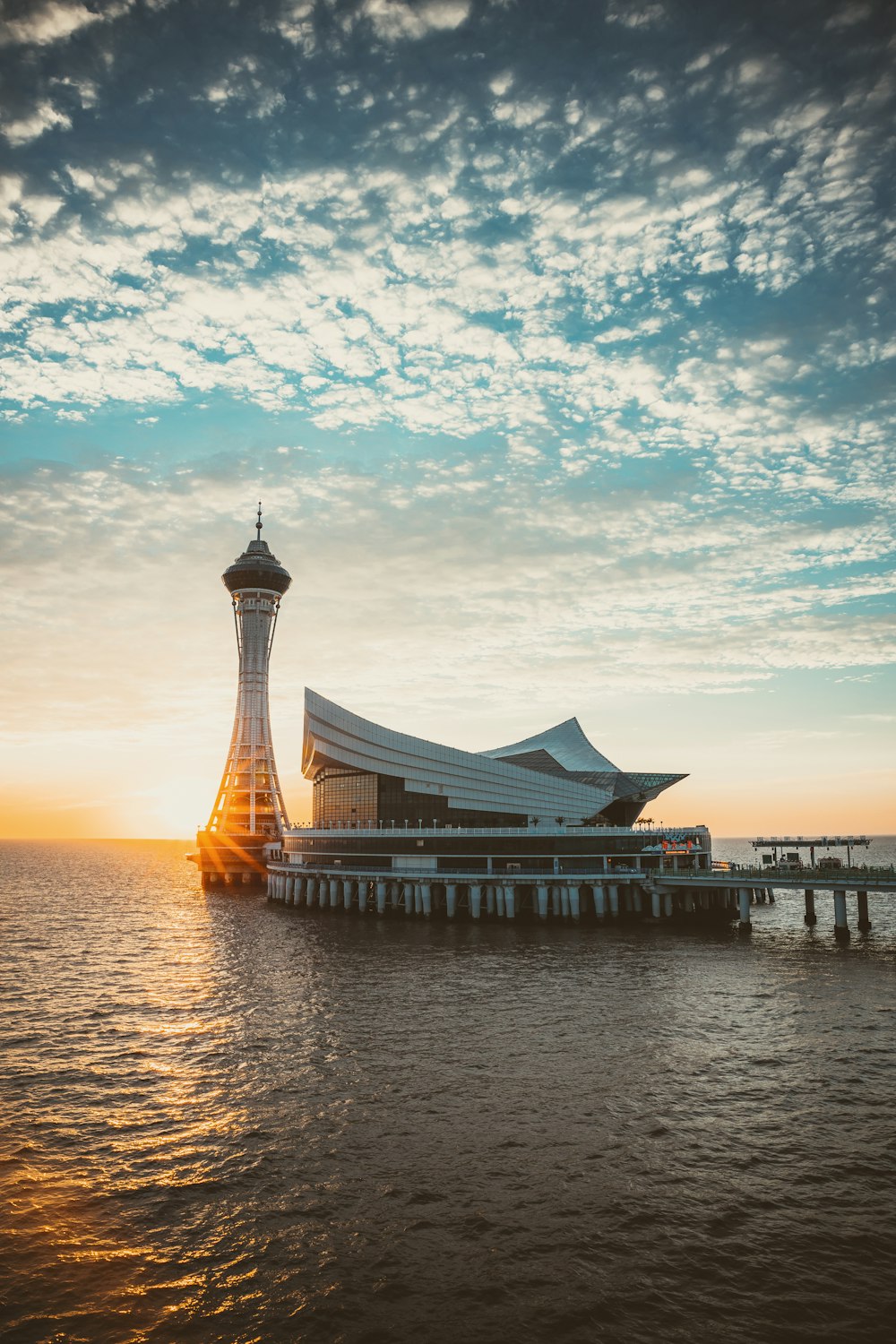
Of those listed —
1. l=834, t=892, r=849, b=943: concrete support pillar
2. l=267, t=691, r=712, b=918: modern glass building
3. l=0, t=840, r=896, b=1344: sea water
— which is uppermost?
l=267, t=691, r=712, b=918: modern glass building

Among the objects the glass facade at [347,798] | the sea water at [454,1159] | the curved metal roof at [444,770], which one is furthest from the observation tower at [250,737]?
the sea water at [454,1159]

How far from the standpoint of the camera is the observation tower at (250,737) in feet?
447

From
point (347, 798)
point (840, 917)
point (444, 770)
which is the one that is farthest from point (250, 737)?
point (840, 917)

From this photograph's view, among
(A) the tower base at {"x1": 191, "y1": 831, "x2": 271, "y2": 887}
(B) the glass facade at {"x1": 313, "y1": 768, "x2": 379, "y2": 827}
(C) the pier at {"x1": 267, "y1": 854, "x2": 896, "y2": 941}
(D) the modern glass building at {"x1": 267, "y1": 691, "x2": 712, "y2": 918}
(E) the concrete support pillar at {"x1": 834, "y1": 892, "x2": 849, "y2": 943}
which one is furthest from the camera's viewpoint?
(A) the tower base at {"x1": 191, "y1": 831, "x2": 271, "y2": 887}

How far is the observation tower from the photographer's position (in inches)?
5369

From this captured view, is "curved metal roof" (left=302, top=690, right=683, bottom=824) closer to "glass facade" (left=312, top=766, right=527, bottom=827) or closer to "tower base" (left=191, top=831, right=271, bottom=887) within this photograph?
"glass facade" (left=312, top=766, right=527, bottom=827)

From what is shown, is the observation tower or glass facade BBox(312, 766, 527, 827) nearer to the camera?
glass facade BBox(312, 766, 527, 827)

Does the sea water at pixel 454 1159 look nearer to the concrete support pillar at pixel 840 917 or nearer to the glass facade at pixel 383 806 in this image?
the concrete support pillar at pixel 840 917

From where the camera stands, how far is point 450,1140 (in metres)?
24.3

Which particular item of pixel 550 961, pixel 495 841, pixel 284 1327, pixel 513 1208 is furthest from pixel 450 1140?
pixel 495 841

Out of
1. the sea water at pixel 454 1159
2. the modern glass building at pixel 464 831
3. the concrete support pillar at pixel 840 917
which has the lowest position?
the sea water at pixel 454 1159

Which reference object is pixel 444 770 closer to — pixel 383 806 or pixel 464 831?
pixel 383 806

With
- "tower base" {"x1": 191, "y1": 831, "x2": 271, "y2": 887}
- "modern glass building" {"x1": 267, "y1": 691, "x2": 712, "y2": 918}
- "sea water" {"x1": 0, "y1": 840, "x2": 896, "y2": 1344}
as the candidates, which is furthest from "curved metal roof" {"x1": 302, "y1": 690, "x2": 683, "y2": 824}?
"sea water" {"x1": 0, "y1": 840, "x2": 896, "y2": 1344}

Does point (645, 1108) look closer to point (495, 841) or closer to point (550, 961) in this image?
point (550, 961)
